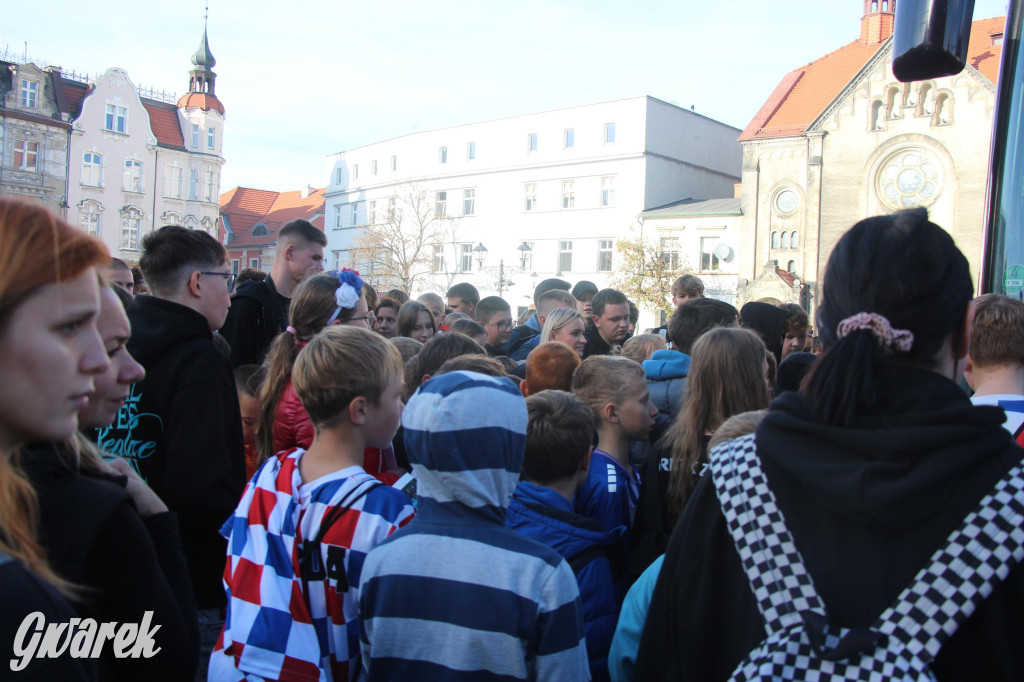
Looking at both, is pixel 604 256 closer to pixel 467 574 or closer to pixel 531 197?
pixel 531 197

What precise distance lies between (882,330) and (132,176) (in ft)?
201

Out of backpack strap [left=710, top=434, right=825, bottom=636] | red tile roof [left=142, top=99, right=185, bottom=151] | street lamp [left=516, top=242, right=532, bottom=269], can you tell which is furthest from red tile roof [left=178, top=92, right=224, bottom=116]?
backpack strap [left=710, top=434, right=825, bottom=636]

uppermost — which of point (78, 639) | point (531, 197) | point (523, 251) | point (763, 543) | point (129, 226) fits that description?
point (531, 197)

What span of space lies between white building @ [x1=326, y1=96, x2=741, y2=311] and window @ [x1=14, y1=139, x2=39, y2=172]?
20531mm

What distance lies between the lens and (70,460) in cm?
166

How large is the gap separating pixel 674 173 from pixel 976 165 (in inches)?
622

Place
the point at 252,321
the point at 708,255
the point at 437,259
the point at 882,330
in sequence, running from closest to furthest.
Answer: the point at 882,330 → the point at 252,321 → the point at 708,255 → the point at 437,259

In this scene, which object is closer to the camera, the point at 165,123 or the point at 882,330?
the point at 882,330

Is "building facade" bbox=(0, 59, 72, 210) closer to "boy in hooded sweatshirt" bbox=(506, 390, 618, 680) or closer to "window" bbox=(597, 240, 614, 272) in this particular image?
"window" bbox=(597, 240, 614, 272)

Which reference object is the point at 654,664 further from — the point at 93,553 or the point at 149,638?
the point at 93,553

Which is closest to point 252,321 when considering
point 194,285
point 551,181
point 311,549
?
point 194,285

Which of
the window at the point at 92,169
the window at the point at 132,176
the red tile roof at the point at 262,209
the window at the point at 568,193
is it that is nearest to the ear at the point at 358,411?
the window at the point at 568,193

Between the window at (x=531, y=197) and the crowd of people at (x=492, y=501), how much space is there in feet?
152

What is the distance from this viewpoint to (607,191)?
153 ft
